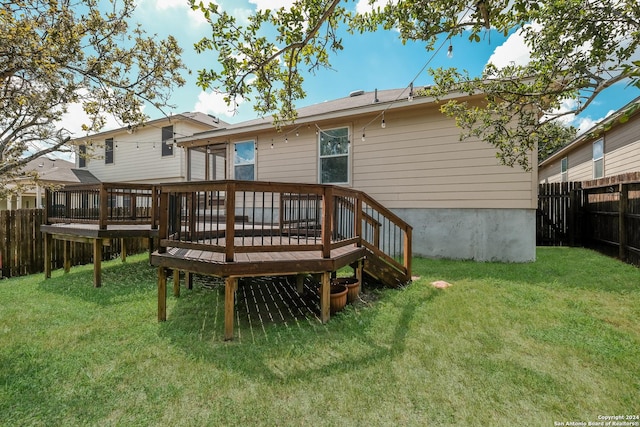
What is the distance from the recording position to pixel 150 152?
1357 cm

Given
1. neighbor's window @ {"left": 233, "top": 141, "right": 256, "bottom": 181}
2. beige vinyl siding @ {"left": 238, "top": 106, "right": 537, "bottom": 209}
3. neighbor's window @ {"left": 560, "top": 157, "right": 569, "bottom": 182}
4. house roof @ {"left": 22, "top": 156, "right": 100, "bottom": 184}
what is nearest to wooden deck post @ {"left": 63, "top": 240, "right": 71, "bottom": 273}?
neighbor's window @ {"left": 233, "top": 141, "right": 256, "bottom": 181}

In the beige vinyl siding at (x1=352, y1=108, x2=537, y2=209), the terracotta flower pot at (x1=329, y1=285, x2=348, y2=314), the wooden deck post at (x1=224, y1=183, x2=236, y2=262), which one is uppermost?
the beige vinyl siding at (x1=352, y1=108, x2=537, y2=209)

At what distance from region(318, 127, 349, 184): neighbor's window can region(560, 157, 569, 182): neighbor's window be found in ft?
41.3

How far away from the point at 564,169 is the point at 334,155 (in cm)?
1322

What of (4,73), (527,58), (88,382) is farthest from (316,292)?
(527,58)

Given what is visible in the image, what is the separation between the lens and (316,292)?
4910 mm

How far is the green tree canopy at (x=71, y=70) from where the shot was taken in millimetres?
3256

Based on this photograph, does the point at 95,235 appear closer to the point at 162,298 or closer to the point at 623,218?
the point at 162,298

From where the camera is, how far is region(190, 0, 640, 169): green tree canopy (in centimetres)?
346

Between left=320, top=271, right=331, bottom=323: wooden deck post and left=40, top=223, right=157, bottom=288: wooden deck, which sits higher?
left=40, top=223, right=157, bottom=288: wooden deck

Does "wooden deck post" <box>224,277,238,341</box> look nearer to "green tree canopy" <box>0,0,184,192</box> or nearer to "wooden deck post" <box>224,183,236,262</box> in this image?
"wooden deck post" <box>224,183,236,262</box>

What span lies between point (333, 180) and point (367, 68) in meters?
3.10

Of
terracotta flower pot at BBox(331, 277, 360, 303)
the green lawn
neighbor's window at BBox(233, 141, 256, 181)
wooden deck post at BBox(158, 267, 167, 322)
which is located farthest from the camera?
neighbor's window at BBox(233, 141, 256, 181)

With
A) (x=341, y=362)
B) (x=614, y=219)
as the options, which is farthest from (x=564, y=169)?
(x=341, y=362)
